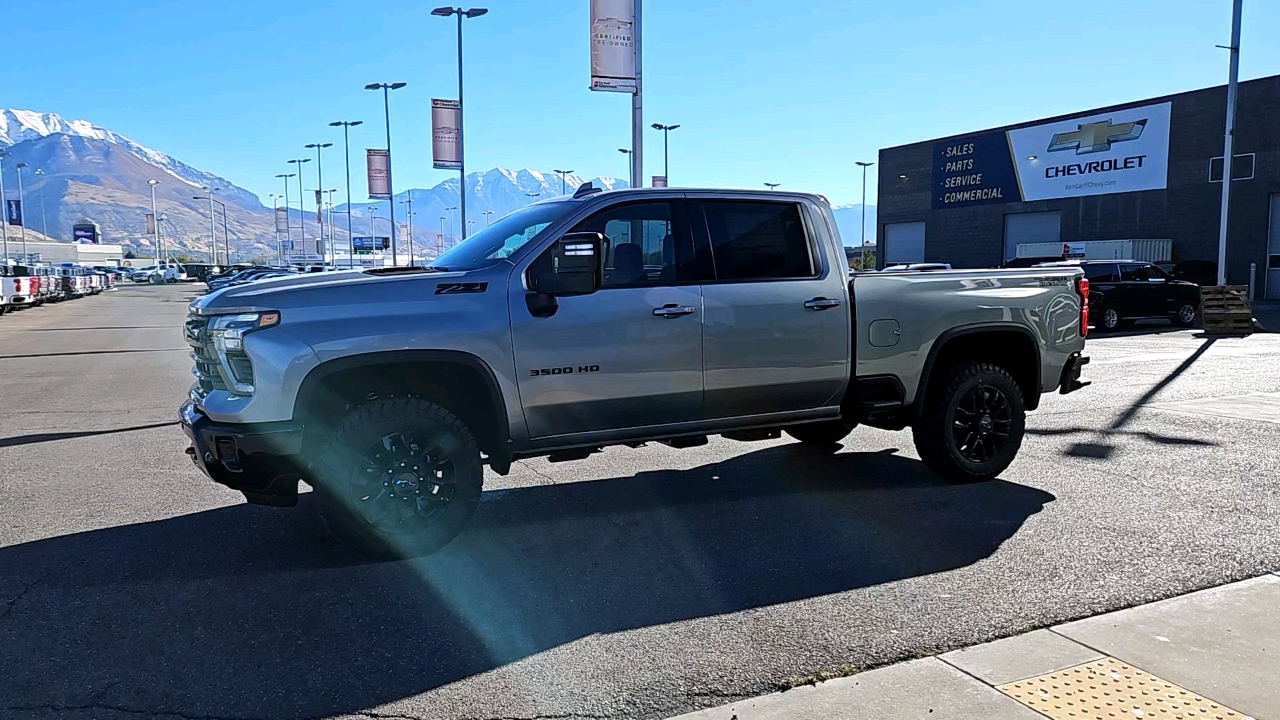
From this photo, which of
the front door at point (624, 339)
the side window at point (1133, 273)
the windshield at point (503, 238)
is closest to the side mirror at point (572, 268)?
the front door at point (624, 339)

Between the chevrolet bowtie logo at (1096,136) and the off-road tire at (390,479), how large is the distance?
1586 inches

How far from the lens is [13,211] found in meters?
88.3

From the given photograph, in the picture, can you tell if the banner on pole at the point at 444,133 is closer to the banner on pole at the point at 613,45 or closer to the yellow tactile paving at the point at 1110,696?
the banner on pole at the point at 613,45

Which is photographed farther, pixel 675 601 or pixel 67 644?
pixel 675 601

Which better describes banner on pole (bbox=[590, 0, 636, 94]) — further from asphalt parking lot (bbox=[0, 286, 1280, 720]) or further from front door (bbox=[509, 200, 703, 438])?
front door (bbox=[509, 200, 703, 438])

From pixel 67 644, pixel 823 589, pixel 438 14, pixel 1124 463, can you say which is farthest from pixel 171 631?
pixel 438 14

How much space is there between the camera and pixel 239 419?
4.88 metres

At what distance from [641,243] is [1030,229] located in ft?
137

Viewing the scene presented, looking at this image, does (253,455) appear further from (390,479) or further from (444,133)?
(444,133)

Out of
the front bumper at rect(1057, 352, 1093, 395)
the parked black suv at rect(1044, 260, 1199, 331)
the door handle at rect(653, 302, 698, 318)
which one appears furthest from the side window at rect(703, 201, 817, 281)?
the parked black suv at rect(1044, 260, 1199, 331)

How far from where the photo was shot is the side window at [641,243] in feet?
18.8

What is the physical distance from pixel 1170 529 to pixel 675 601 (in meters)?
3.23

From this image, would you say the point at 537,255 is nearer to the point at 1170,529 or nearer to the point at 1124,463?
the point at 1170,529

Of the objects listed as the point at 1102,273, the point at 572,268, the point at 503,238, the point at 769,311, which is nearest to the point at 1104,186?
the point at 1102,273
